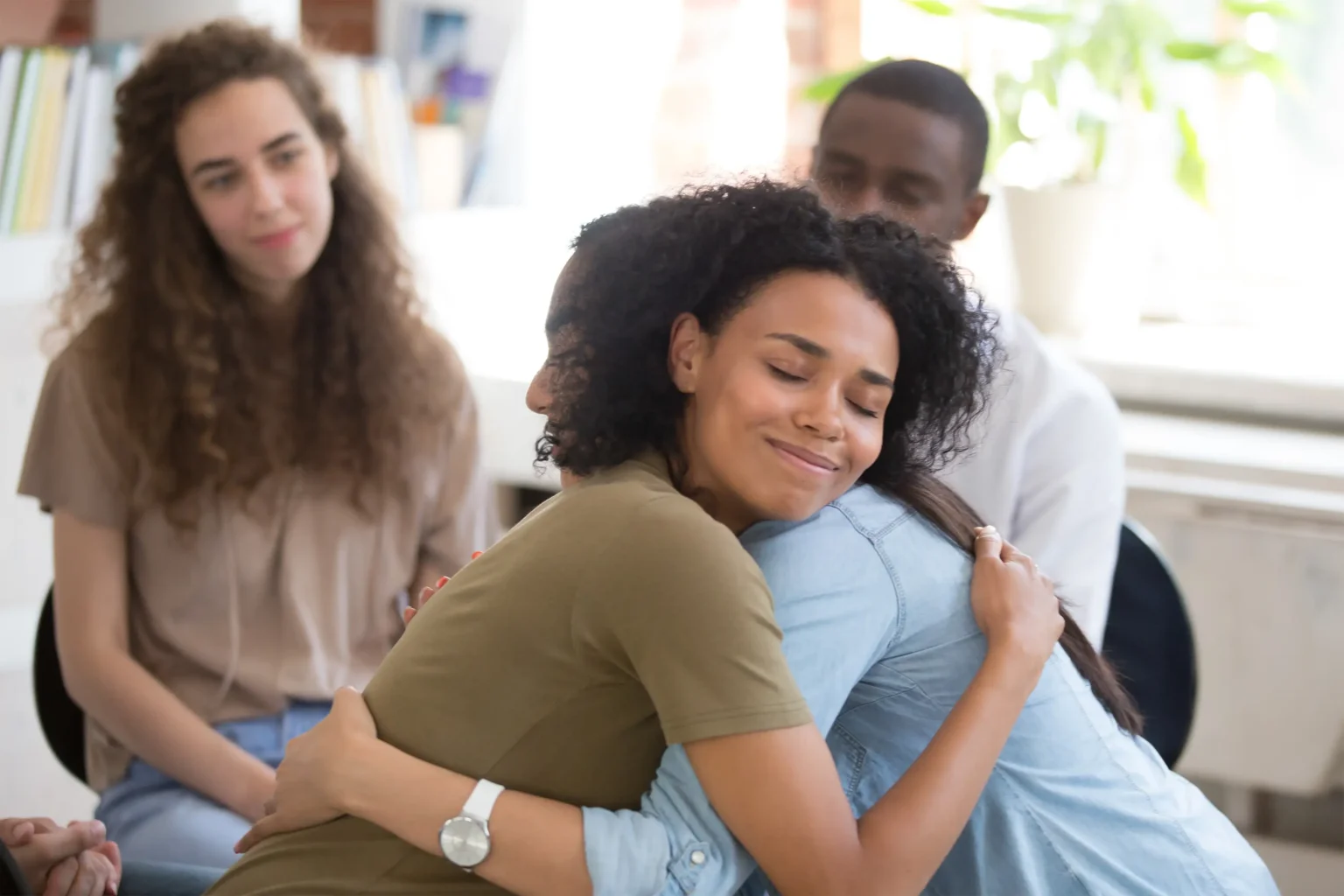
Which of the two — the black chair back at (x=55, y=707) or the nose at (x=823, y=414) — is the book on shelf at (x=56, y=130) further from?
the nose at (x=823, y=414)

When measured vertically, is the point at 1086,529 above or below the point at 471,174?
below

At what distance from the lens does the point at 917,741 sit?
110 centimetres

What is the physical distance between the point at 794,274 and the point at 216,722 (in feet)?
3.19

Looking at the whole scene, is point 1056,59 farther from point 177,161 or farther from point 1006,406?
point 177,161

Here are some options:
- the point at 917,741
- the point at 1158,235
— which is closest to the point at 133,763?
the point at 917,741

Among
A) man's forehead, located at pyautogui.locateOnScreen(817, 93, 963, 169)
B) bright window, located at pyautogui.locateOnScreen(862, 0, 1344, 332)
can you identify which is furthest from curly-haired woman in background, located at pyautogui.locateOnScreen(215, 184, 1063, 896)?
bright window, located at pyautogui.locateOnScreen(862, 0, 1344, 332)

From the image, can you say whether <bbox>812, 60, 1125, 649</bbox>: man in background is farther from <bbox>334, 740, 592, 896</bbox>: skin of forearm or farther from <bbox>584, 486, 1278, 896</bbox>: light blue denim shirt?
<bbox>334, 740, 592, 896</bbox>: skin of forearm

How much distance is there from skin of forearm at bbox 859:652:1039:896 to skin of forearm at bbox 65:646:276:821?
848 mm

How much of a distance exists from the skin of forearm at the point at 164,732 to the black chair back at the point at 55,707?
0.07m

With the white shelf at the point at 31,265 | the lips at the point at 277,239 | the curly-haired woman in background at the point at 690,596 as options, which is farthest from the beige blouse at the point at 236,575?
the curly-haired woman in background at the point at 690,596

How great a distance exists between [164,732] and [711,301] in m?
0.89

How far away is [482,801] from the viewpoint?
3.23 ft

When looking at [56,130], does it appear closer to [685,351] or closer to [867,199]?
[867,199]

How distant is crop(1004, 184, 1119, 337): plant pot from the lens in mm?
2559
